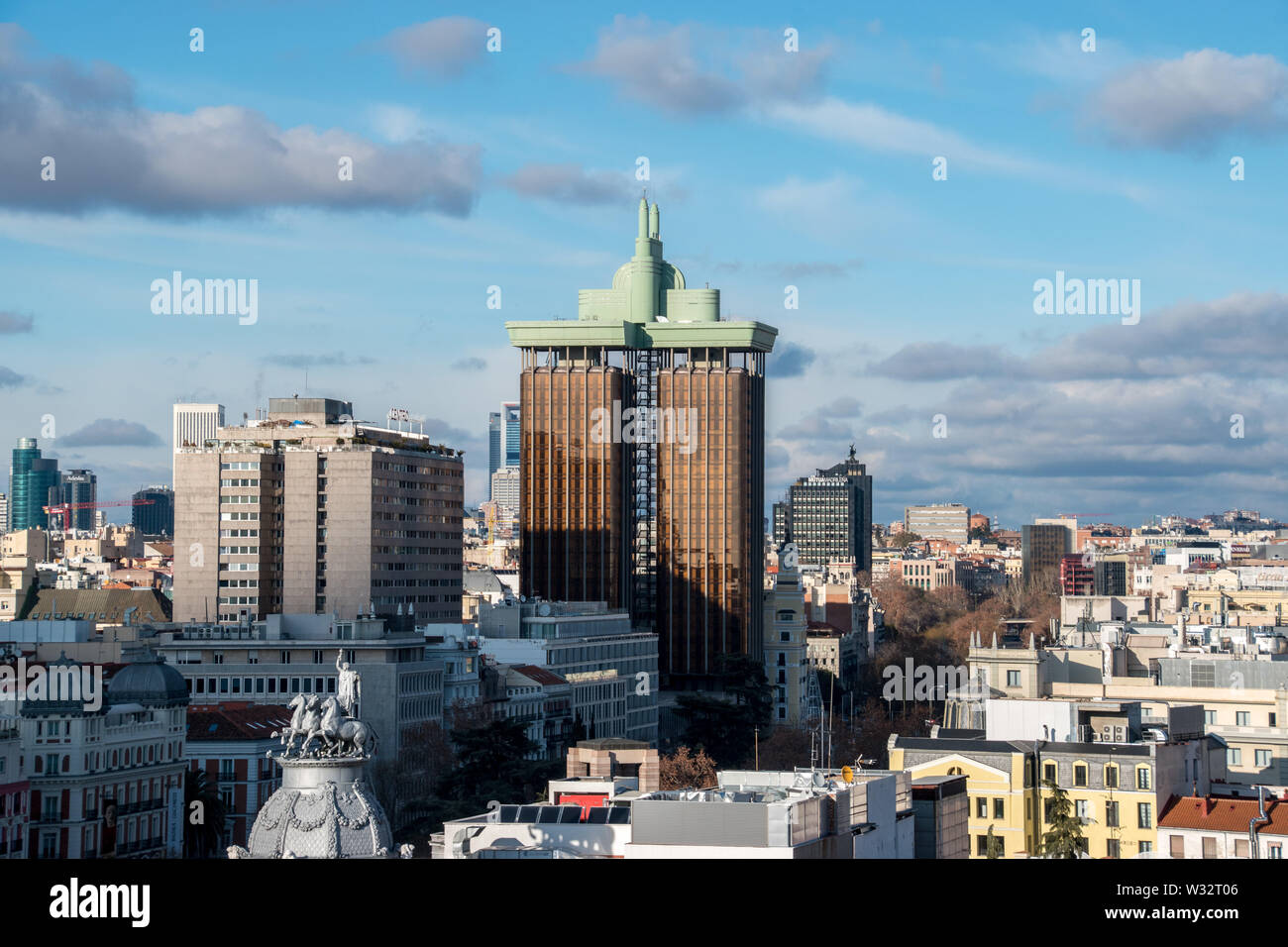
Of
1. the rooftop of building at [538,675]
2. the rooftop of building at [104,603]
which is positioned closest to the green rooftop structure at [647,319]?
the rooftop of building at [104,603]

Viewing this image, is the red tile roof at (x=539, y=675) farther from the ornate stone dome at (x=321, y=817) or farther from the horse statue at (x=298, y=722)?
the ornate stone dome at (x=321, y=817)

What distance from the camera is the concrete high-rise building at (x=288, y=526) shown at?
527ft

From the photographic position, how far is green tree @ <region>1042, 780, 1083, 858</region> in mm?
54219

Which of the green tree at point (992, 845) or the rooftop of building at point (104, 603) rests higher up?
the rooftop of building at point (104, 603)

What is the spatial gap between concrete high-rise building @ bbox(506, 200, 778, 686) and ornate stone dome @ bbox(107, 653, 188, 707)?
8813 centimetres

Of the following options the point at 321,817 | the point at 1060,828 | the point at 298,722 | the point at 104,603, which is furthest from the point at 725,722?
the point at 321,817

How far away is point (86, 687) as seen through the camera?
83.2m

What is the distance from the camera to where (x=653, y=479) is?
7160 inches

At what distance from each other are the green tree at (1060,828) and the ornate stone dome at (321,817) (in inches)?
800

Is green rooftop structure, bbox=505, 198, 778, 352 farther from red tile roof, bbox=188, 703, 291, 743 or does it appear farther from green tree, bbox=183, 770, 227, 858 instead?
green tree, bbox=183, 770, 227, 858
